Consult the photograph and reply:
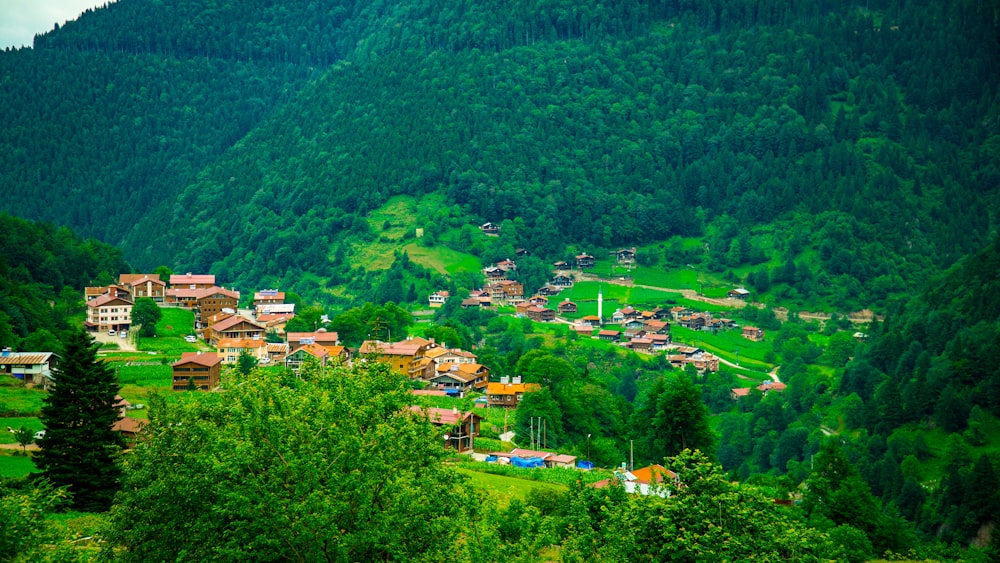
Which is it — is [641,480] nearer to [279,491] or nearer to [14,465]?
[279,491]

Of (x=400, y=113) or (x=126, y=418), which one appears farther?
(x=400, y=113)

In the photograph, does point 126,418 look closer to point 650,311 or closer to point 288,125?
point 650,311

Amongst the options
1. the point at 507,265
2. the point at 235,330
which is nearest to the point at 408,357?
the point at 235,330

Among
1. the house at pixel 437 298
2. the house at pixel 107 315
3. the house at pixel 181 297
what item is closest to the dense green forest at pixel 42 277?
the house at pixel 107 315

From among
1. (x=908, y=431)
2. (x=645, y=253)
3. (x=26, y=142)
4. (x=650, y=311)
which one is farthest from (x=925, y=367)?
(x=26, y=142)

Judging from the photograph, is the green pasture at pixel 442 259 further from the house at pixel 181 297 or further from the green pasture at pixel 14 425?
the green pasture at pixel 14 425

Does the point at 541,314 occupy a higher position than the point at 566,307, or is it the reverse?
the point at 566,307
